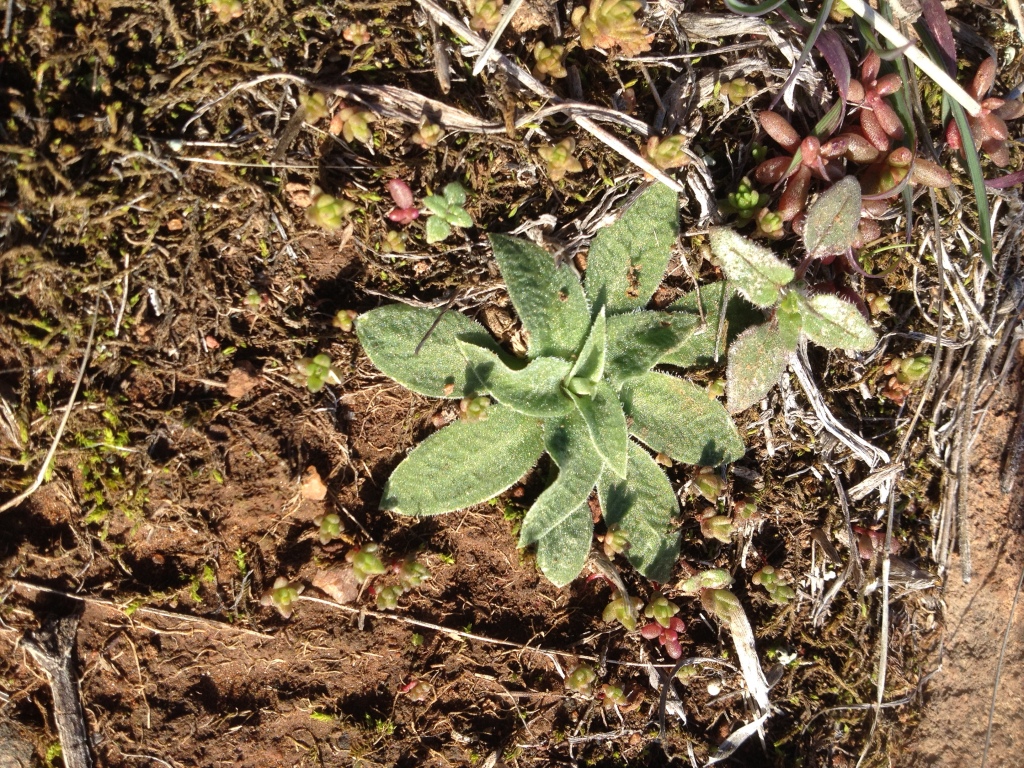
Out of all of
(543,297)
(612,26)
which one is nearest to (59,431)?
(543,297)

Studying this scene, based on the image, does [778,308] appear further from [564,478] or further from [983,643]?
[983,643]

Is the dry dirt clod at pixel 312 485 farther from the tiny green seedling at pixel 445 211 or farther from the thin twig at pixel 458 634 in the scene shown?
the tiny green seedling at pixel 445 211

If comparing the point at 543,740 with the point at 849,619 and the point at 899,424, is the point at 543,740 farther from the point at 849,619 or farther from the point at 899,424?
the point at 899,424

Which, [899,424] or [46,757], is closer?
[46,757]

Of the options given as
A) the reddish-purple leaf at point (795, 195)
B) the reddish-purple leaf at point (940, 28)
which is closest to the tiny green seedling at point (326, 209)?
the reddish-purple leaf at point (795, 195)

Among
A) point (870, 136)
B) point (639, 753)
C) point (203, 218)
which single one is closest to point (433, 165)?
point (203, 218)
